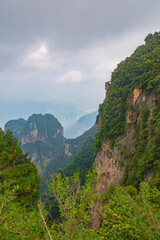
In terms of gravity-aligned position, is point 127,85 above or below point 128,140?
above

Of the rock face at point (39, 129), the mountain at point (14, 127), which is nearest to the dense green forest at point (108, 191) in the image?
the rock face at point (39, 129)

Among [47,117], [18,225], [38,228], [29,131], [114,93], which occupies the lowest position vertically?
[38,228]

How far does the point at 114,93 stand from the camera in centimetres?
2606

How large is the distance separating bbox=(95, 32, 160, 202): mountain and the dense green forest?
0.33 feet

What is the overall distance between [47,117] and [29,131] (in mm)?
20181

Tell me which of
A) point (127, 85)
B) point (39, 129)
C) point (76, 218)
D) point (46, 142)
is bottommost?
point (76, 218)

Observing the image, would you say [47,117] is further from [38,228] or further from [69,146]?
[38,228]

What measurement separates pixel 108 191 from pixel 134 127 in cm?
903

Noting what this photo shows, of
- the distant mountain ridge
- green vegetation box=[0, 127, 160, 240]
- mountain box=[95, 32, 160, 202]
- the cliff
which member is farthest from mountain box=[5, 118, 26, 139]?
green vegetation box=[0, 127, 160, 240]

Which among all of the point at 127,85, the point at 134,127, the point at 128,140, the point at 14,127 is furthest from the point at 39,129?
the point at 134,127

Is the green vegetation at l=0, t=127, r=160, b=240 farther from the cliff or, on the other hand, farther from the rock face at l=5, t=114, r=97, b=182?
the rock face at l=5, t=114, r=97, b=182

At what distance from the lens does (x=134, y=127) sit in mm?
20547

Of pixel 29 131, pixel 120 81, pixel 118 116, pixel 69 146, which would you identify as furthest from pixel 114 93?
pixel 29 131

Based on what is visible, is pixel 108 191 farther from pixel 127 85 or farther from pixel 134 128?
pixel 127 85
